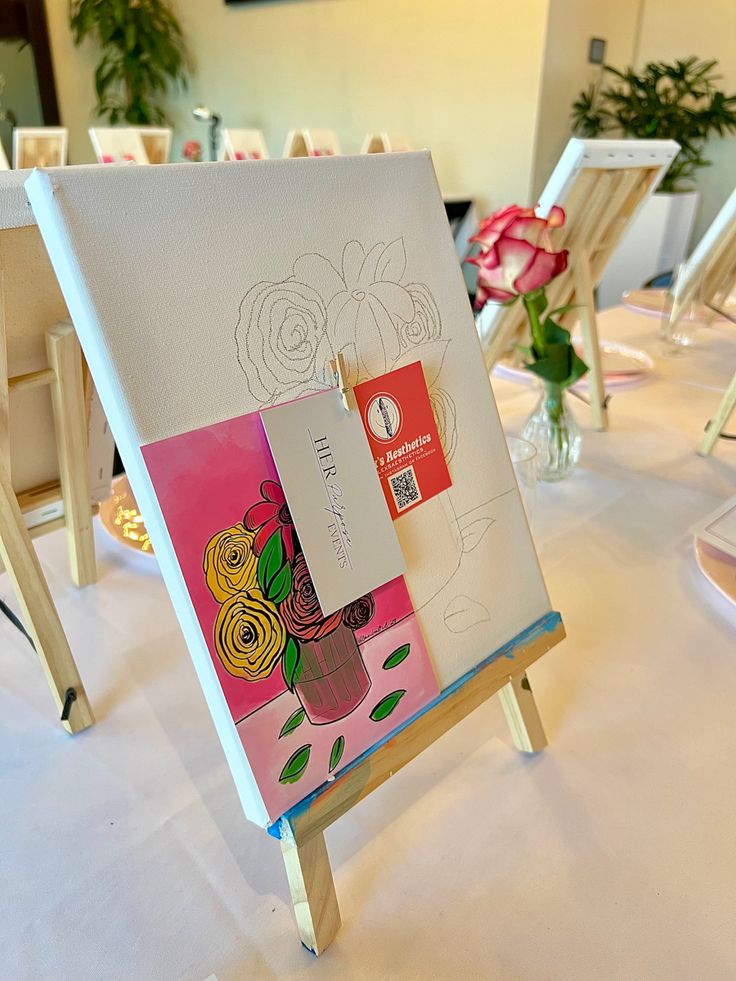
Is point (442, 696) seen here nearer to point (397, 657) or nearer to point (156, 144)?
point (397, 657)

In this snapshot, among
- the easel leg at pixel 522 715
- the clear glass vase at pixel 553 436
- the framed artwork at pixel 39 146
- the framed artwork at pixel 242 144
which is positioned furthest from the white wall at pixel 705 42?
the easel leg at pixel 522 715

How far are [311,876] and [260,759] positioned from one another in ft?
0.34

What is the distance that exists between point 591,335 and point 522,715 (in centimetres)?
85

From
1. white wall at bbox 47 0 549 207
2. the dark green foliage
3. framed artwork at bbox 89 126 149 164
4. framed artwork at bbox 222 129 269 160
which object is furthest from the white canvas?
the dark green foliage

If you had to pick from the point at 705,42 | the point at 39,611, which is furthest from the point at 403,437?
the point at 705,42

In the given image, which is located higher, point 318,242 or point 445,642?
point 318,242

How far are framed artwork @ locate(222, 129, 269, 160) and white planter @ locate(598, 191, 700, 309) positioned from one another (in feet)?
5.95

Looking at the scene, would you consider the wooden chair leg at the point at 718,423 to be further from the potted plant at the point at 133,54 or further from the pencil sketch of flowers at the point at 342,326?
the potted plant at the point at 133,54

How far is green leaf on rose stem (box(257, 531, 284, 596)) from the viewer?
441mm

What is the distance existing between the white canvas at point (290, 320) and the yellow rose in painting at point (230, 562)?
0.8 inches

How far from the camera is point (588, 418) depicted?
1329 millimetres

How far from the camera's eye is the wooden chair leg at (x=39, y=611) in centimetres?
62

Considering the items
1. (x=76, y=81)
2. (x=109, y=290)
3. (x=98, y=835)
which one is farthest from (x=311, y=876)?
(x=76, y=81)

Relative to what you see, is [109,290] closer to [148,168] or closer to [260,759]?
[148,168]
